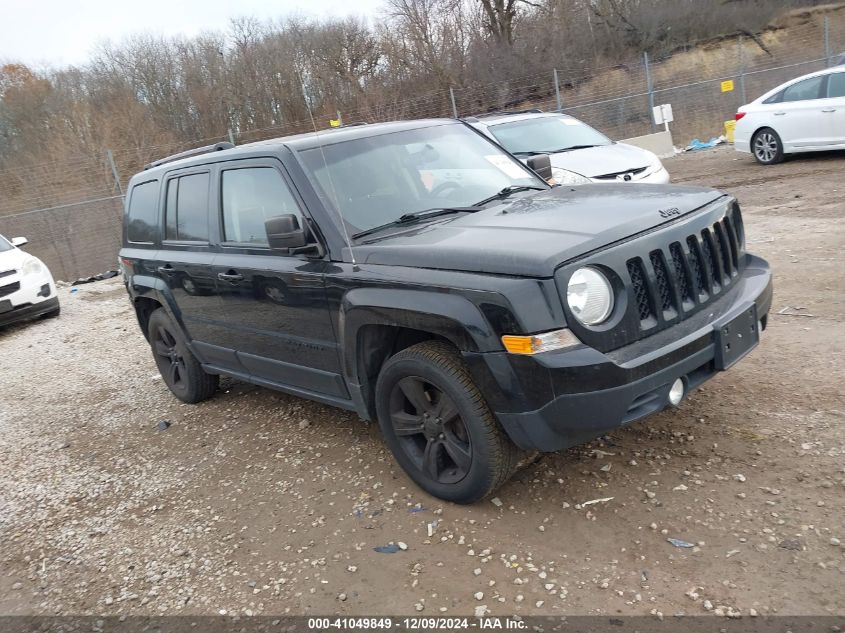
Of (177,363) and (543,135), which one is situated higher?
(543,135)

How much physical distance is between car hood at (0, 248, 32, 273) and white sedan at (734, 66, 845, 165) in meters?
12.4

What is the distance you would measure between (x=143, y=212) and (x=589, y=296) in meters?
4.01

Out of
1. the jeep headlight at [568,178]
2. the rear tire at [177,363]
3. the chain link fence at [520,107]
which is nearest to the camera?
the rear tire at [177,363]

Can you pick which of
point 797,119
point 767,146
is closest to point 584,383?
point 797,119

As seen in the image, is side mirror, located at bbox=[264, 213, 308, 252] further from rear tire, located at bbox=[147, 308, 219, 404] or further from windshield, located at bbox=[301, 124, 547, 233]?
rear tire, located at bbox=[147, 308, 219, 404]

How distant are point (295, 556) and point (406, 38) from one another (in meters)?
25.3

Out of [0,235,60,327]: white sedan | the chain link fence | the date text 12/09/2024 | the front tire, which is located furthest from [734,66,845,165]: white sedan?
[0,235,60,327]: white sedan

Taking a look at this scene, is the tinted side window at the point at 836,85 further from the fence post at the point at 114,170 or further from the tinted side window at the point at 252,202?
the fence post at the point at 114,170

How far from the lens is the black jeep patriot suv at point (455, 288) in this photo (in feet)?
9.27

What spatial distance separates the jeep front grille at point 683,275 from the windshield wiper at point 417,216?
3.69 feet

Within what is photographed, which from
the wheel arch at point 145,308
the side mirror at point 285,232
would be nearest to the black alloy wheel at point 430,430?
the side mirror at point 285,232

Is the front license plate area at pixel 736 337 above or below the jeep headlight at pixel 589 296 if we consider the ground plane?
below

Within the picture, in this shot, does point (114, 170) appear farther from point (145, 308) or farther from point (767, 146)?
point (767, 146)

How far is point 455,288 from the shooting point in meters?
2.95
